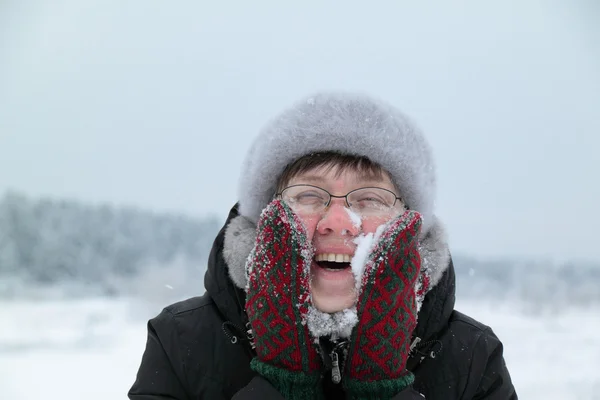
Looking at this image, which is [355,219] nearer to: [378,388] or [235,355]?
[378,388]

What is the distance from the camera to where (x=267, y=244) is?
54.2 inches

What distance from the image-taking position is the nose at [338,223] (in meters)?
1.39

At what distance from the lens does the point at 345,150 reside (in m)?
1.52

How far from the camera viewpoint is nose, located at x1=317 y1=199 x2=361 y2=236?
54.9 inches

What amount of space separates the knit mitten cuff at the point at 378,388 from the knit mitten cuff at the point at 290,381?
0.12 m

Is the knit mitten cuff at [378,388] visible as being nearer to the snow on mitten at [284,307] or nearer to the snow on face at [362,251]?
the snow on mitten at [284,307]

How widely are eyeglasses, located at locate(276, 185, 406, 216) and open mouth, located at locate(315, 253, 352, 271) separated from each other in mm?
139

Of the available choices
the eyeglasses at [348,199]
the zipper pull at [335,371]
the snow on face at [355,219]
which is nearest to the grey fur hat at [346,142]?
the eyeglasses at [348,199]

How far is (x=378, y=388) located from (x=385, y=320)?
18 cm

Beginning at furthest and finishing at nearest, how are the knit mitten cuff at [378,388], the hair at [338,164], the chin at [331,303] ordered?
the hair at [338,164] < the chin at [331,303] < the knit mitten cuff at [378,388]

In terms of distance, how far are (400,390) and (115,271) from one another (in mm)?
6539

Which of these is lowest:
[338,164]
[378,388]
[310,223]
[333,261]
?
[378,388]

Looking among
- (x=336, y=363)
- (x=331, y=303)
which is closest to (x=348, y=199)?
(x=331, y=303)

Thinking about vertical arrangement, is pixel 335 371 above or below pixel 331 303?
below
